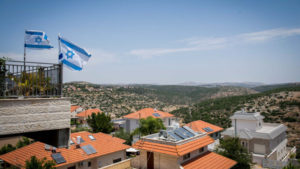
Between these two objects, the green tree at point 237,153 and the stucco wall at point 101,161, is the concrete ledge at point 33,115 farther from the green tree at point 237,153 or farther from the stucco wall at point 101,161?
the green tree at point 237,153

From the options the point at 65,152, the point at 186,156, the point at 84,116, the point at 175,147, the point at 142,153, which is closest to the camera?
the point at 175,147

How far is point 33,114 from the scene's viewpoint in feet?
25.3

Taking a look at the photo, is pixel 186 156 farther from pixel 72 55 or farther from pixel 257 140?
pixel 257 140

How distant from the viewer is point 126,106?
282 feet

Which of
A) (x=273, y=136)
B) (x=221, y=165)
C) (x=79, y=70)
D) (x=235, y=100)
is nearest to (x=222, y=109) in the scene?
(x=235, y=100)

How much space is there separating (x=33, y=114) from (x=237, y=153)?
82.5 ft

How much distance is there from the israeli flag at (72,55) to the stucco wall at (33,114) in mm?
1819

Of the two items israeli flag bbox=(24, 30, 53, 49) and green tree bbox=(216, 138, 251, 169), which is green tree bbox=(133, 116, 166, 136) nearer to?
green tree bbox=(216, 138, 251, 169)

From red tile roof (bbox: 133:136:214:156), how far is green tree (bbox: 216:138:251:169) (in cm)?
624

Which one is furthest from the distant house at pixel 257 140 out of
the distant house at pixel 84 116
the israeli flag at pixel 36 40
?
the distant house at pixel 84 116

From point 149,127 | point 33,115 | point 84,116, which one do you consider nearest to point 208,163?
point 149,127

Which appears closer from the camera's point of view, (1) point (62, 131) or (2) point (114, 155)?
(1) point (62, 131)

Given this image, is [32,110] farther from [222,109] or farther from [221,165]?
[222,109]

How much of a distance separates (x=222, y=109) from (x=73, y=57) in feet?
205
